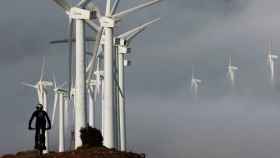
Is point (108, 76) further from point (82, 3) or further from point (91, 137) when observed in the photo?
point (91, 137)

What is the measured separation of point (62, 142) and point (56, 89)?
11.4 meters

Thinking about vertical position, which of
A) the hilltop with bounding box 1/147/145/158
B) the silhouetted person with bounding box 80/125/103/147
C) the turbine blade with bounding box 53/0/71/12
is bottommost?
the hilltop with bounding box 1/147/145/158

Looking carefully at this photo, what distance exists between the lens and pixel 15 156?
30.7 m

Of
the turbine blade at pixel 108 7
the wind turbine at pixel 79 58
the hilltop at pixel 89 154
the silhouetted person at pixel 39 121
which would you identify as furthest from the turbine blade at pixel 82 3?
the hilltop at pixel 89 154

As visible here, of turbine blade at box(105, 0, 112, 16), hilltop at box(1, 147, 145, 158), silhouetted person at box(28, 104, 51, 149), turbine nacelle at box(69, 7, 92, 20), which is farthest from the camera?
turbine blade at box(105, 0, 112, 16)

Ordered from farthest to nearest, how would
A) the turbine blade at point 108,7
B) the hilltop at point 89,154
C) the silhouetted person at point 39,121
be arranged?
the turbine blade at point 108,7, the silhouetted person at point 39,121, the hilltop at point 89,154

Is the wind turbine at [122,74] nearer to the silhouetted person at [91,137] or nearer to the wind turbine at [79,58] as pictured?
the wind turbine at [79,58]

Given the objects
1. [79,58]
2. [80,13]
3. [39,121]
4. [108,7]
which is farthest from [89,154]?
[108,7]

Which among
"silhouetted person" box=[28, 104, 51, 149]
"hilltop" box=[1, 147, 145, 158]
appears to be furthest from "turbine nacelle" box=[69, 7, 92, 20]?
"hilltop" box=[1, 147, 145, 158]

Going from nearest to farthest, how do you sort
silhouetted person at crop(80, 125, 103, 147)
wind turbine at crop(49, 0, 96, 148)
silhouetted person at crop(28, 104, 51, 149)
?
silhouetted person at crop(80, 125, 103, 147) < silhouetted person at crop(28, 104, 51, 149) < wind turbine at crop(49, 0, 96, 148)

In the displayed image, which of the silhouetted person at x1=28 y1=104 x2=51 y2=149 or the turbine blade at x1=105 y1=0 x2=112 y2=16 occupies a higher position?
the turbine blade at x1=105 y1=0 x2=112 y2=16

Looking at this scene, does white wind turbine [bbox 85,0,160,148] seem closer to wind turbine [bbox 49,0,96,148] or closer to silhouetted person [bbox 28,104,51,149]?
wind turbine [bbox 49,0,96,148]

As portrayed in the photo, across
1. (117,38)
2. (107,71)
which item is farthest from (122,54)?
(107,71)

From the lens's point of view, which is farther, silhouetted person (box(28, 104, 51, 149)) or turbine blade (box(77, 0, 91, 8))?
turbine blade (box(77, 0, 91, 8))
